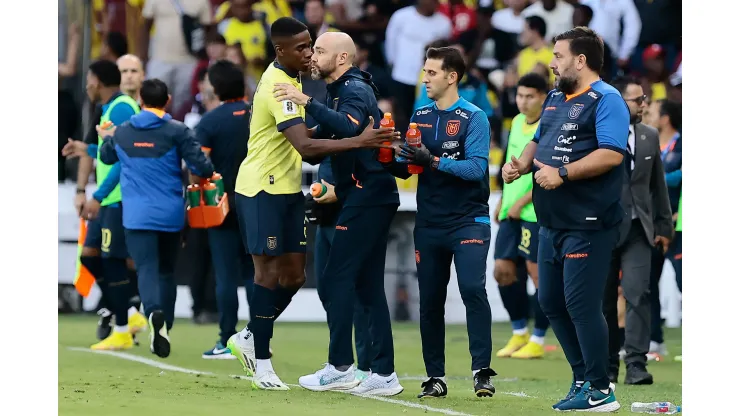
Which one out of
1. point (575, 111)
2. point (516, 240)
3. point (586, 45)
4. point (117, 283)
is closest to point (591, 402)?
point (575, 111)

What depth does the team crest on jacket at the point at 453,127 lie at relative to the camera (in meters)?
7.77

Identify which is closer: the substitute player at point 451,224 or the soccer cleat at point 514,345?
the substitute player at point 451,224

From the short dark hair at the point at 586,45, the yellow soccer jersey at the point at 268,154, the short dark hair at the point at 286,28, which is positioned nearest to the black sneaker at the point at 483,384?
the yellow soccer jersey at the point at 268,154

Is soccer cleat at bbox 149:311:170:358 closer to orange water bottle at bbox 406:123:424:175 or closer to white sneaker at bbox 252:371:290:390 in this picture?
white sneaker at bbox 252:371:290:390

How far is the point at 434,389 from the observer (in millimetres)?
7762

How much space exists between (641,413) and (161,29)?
419 inches

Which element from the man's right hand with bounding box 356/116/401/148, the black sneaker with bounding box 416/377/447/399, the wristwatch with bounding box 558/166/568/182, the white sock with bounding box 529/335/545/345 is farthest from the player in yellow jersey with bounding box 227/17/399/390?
the white sock with bounding box 529/335/545/345

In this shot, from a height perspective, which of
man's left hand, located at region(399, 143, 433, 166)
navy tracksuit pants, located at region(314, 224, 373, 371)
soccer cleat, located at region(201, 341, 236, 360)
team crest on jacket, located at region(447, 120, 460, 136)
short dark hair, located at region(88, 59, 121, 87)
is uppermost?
short dark hair, located at region(88, 59, 121, 87)

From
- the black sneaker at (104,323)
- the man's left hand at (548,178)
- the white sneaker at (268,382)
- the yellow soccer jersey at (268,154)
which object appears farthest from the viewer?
the black sneaker at (104,323)

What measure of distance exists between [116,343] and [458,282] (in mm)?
4260

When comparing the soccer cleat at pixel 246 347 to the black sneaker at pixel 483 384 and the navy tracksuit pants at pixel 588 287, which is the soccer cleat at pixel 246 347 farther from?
the navy tracksuit pants at pixel 588 287

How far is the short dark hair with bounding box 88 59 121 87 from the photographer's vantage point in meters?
11.0

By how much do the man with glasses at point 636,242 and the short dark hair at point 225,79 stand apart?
9.57 feet
